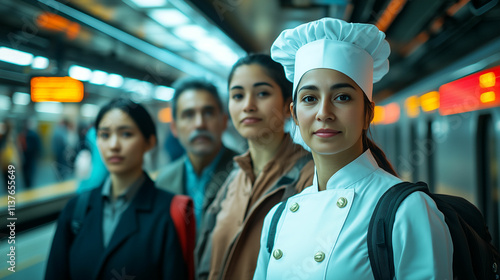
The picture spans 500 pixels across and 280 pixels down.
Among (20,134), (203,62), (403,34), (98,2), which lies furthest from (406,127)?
(20,134)

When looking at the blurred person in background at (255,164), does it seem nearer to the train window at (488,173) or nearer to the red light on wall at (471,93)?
the red light on wall at (471,93)

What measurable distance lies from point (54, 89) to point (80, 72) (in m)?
1.00

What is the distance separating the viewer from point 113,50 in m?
4.90

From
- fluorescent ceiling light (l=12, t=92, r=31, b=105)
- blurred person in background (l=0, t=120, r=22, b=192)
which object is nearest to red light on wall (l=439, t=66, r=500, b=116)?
fluorescent ceiling light (l=12, t=92, r=31, b=105)

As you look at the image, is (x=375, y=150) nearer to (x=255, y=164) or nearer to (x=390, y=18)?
(x=255, y=164)

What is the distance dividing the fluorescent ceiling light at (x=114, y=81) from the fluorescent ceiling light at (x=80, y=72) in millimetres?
221

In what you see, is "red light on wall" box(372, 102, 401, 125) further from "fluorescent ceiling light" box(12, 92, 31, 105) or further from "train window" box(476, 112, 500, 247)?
"fluorescent ceiling light" box(12, 92, 31, 105)

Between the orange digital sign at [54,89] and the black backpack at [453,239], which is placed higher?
the orange digital sign at [54,89]

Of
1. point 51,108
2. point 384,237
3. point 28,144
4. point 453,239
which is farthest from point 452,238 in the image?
point 51,108

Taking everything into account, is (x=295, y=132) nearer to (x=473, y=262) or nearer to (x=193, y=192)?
(x=473, y=262)

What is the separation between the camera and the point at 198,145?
2.10 meters

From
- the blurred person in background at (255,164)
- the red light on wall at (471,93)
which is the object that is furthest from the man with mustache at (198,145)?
the red light on wall at (471,93)

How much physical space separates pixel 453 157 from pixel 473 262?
2.59m

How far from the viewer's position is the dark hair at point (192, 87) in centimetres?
213
